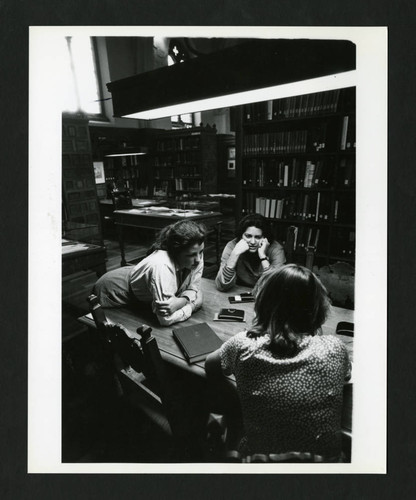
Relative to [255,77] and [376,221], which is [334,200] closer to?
[376,221]

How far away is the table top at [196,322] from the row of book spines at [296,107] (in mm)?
1977

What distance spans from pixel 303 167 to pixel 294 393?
8.74 feet

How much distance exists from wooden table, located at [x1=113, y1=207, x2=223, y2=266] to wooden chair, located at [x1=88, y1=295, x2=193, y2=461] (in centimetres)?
354

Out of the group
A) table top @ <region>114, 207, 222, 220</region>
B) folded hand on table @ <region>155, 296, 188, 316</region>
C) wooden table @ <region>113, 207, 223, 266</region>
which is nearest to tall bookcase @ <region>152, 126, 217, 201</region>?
table top @ <region>114, 207, 222, 220</region>

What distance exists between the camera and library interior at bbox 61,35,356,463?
1.02 metres

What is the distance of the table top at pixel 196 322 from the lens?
4.53 feet

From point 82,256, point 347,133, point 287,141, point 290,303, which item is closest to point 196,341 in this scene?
point 290,303

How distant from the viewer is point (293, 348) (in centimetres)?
105

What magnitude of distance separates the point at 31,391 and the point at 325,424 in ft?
3.44

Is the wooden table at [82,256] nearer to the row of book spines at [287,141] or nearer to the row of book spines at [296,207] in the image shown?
the row of book spines at [296,207]

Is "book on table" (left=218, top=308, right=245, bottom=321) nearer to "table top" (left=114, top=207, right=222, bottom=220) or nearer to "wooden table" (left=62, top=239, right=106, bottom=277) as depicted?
"wooden table" (left=62, top=239, right=106, bottom=277)

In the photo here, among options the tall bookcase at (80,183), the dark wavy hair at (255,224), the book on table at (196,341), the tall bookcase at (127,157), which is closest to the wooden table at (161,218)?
the tall bookcase at (80,183)

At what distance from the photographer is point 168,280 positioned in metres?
1.77
